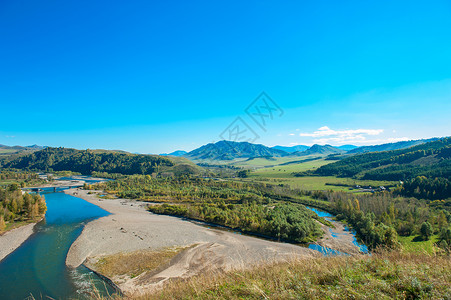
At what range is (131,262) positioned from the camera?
2725 centimetres

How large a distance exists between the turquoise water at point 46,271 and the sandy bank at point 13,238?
769 millimetres

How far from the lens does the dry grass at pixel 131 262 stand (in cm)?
2505

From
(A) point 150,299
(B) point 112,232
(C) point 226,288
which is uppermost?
(C) point 226,288

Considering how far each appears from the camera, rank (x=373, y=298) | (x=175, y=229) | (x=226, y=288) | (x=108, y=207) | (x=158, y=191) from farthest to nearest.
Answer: (x=158, y=191)
(x=108, y=207)
(x=175, y=229)
(x=226, y=288)
(x=373, y=298)

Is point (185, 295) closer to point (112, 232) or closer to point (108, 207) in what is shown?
point (112, 232)

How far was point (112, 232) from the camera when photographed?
128 feet

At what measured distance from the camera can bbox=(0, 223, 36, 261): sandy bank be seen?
30.3 metres

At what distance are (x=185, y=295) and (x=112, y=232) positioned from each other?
40024 millimetres

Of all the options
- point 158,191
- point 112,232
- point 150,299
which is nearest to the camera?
point 150,299

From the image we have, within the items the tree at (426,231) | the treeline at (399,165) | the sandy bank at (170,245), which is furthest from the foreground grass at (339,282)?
the treeline at (399,165)

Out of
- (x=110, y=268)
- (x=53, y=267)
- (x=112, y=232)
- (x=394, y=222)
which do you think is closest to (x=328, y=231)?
(x=394, y=222)

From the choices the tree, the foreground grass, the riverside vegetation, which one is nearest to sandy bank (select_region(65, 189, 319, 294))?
the riverside vegetation

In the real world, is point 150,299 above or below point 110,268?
above

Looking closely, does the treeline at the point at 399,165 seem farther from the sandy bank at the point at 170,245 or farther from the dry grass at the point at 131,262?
the dry grass at the point at 131,262
